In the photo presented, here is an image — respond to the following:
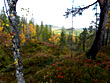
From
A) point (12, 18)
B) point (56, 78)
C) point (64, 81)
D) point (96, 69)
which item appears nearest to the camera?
point (12, 18)

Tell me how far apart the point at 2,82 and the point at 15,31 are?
848 centimetres

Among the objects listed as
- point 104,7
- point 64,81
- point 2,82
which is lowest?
point 2,82

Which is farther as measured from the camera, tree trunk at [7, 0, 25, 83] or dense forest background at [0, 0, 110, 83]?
dense forest background at [0, 0, 110, 83]

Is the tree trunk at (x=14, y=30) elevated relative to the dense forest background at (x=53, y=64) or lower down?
elevated

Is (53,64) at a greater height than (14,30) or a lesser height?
lesser

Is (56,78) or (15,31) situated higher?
(15,31)

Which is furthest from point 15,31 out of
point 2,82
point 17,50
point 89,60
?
point 2,82

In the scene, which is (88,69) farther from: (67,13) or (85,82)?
(67,13)

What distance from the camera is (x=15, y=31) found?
2.63 metres

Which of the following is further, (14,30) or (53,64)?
(53,64)

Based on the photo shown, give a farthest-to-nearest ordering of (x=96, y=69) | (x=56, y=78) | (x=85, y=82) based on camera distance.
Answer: (x=96, y=69)
(x=56, y=78)
(x=85, y=82)

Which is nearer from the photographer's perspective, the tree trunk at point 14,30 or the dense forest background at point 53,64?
the tree trunk at point 14,30

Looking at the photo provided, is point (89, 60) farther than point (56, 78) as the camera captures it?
Yes

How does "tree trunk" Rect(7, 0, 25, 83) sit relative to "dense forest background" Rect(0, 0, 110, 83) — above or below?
above
